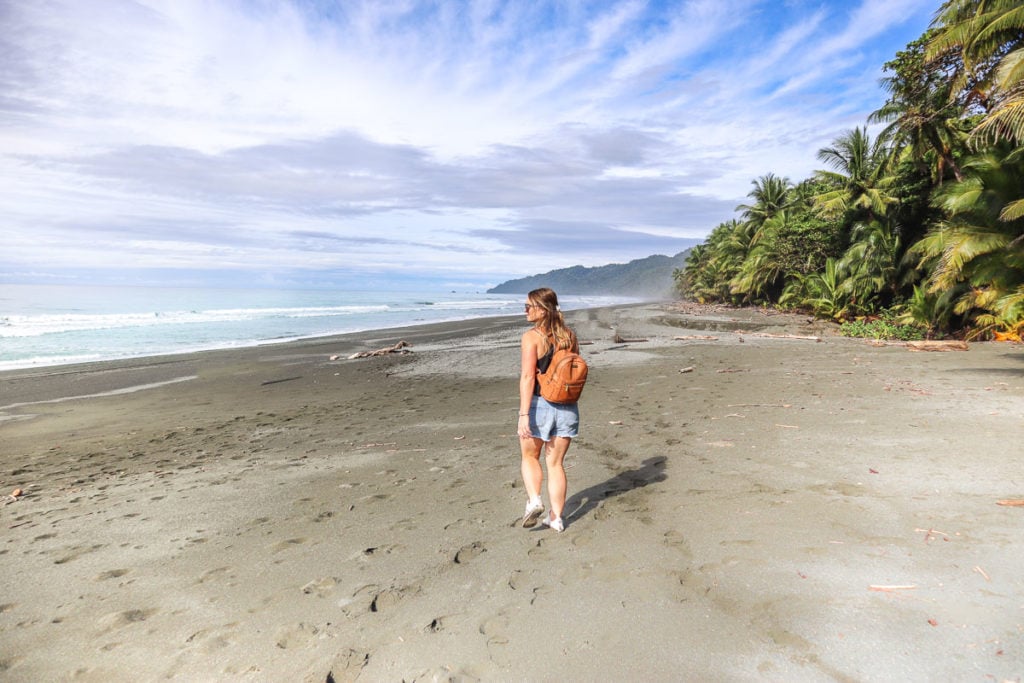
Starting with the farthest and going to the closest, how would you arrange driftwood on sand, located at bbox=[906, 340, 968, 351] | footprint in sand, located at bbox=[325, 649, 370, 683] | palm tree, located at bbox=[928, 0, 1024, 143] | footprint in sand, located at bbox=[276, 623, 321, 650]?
driftwood on sand, located at bbox=[906, 340, 968, 351]
palm tree, located at bbox=[928, 0, 1024, 143]
footprint in sand, located at bbox=[276, 623, 321, 650]
footprint in sand, located at bbox=[325, 649, 370, 683]

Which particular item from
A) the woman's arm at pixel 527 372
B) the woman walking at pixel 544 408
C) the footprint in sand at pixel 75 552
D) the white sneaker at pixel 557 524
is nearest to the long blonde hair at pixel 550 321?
the woman walking at pixel 544 408

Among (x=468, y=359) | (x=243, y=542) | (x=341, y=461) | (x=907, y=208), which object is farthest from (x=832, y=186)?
(x=243, y=542)

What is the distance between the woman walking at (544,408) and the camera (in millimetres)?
3973

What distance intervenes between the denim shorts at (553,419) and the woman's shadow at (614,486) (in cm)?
90

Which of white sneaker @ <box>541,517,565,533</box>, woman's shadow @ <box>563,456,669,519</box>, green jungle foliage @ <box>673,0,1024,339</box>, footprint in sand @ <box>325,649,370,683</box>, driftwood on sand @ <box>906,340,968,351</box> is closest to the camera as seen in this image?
footprint in sand @ <box>325,649,370,683</box>

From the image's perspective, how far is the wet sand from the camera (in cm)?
277

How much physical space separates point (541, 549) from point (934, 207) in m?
22.5

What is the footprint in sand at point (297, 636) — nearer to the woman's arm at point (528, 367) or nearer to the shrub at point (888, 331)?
the woman's arm at point (528, 367)

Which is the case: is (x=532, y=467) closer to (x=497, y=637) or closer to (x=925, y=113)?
(x=497, y=637)

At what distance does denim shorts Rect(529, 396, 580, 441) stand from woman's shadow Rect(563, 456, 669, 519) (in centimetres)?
90

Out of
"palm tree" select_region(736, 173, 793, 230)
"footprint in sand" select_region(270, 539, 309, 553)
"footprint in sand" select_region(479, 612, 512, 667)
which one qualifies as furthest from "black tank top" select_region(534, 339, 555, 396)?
"palm tree" select_region(736, 173, 793, 230)

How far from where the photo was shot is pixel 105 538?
14.9 ft

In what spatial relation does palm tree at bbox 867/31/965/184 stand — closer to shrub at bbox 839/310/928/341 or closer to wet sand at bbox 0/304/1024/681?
shrub at bbox 839/310/928/341

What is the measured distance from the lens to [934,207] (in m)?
19.3
